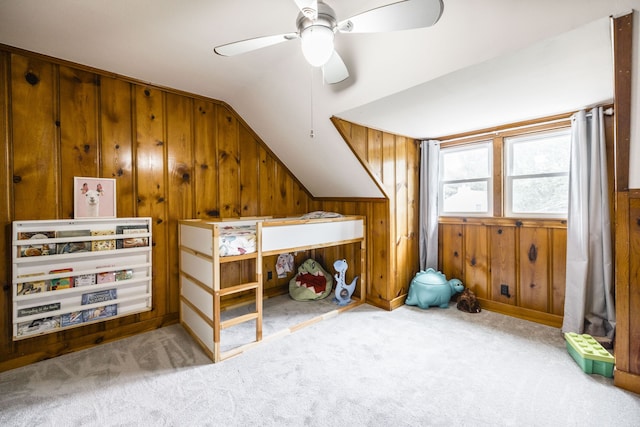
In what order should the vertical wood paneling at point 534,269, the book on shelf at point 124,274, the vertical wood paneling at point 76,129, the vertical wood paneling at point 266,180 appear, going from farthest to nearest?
the vertical wood paneling at point 266,180 < the vertical wood paneling at point 534,269 < the book on shelf at point 124,274 < the vertical wood paneling at point 76,129

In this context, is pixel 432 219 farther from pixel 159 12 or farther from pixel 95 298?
pixel 95 298

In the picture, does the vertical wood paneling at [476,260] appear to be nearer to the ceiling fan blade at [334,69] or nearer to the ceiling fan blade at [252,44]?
the ceiling fan blade at [334,69]

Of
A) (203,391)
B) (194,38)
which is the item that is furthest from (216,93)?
(203,391)

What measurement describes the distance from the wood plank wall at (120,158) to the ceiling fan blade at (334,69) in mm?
1791

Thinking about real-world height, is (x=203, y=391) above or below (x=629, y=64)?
below

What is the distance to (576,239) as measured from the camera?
2.28 meters

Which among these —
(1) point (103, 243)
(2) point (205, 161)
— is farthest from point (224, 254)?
(2) point (205, 161)

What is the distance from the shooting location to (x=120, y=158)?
239 cm

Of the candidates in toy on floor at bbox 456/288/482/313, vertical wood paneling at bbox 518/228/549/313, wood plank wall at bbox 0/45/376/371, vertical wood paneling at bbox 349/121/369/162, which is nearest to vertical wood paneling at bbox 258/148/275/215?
wood plank wall at bbox 0/45/376/371

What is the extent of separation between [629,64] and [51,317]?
12.7 feet

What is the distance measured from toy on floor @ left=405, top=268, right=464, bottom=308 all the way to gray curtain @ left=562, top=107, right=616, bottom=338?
94cm

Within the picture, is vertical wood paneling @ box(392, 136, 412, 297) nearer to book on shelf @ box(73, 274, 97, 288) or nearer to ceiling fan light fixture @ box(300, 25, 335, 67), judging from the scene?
ceiling fan light fixture @ box(300, 25, 335, 67)

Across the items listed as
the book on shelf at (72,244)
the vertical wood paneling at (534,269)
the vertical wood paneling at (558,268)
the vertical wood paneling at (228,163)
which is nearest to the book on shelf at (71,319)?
the book on shelf at (72,244)

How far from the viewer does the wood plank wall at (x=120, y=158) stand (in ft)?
6.51
